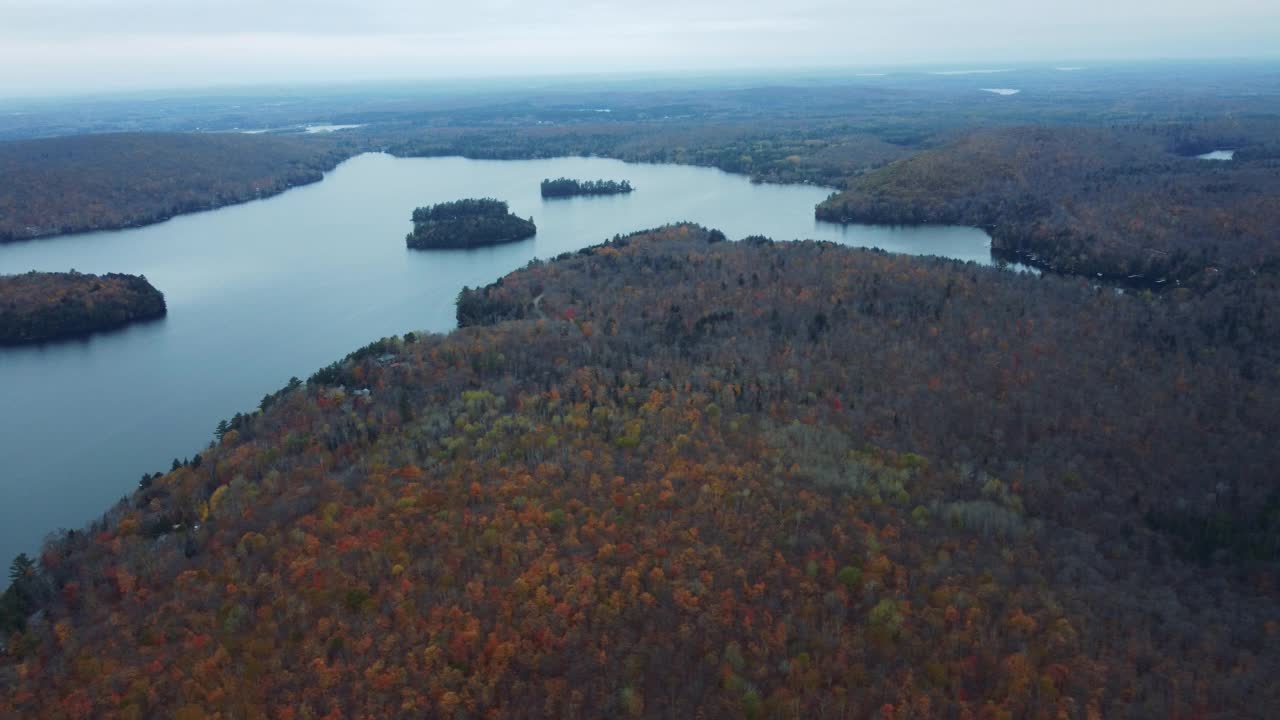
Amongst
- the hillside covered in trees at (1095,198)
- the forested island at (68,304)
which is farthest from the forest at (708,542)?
the forested island at (68,304)

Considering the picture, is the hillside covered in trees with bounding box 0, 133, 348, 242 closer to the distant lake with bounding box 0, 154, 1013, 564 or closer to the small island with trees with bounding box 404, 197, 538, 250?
the distant lake with bounding box 0, 154, 1013, 564

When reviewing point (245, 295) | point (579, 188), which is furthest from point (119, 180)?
point (579, 188)

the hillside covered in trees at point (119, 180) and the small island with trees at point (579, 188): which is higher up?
the hillside covered in trees at point (119, 180)

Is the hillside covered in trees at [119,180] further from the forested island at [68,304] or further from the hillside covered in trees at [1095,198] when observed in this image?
the hillside covered in trees at [1095,198]

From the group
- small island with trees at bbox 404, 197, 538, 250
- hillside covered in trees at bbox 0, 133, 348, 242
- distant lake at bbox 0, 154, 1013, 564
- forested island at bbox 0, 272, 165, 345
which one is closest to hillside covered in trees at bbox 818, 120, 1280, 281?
distant lake at bbox 0, 154, 1013, 564

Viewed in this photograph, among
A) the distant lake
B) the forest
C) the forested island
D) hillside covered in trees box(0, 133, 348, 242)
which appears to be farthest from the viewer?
hillside covered in trees box(0, 133, 348, 242)

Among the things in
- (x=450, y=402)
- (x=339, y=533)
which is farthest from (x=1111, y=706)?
(x=450, y=402)

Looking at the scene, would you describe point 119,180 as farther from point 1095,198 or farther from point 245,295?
point 1095,198
